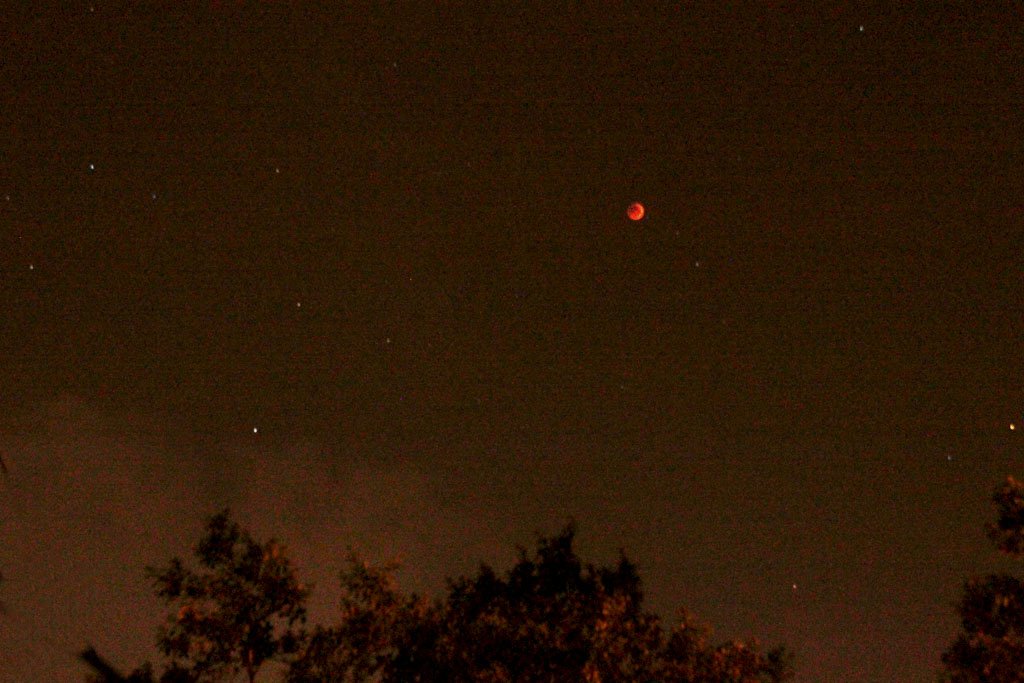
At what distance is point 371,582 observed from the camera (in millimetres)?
22344

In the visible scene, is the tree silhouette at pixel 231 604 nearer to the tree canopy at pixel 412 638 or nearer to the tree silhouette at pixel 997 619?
the tree canopy at pixel 412 638

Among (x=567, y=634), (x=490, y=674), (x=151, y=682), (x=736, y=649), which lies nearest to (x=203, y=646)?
(x=151, y=682)

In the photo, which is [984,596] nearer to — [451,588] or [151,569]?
[451,588]

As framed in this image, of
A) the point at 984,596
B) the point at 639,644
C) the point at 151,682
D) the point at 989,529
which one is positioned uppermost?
the point at 989,529

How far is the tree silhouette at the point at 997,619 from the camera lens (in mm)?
19469

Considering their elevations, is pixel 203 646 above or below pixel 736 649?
below

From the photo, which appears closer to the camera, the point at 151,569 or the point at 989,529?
the point at 989,529

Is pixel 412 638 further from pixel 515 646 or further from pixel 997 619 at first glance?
pixel 997 619

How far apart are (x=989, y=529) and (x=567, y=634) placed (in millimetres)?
8553

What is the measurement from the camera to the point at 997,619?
1984 centimetres

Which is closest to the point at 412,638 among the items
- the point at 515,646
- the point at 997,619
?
the point at 515,646

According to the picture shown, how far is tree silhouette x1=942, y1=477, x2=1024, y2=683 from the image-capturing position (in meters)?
19.5

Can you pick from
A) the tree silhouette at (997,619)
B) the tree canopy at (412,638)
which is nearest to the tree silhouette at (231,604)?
the tree canopy at (412,638)

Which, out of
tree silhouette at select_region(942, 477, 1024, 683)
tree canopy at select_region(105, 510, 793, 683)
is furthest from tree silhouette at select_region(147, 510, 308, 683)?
tree silhouette at select_region(942, 477, 1024, 683)
